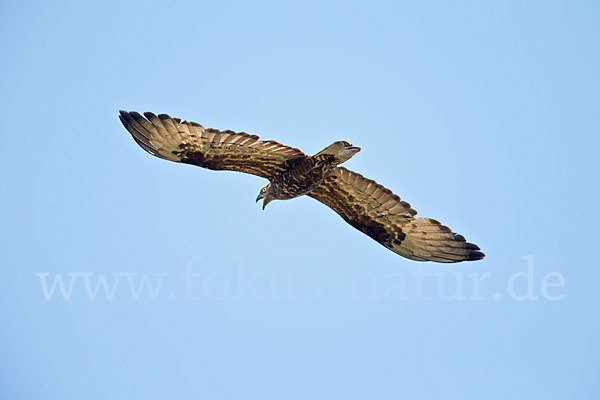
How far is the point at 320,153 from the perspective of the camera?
13000 mm

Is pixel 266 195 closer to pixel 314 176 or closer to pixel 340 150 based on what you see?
pixel 314 176

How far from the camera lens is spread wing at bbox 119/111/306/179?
13.1 metres

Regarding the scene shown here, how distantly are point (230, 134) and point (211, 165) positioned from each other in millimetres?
752

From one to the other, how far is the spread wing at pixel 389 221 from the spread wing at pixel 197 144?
1086 mm

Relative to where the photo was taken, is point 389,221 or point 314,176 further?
point 389,221

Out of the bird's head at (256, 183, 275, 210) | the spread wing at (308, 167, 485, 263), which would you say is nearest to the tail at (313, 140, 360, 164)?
the spread wing at (308, 167, 485, 263)

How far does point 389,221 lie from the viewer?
14.4m

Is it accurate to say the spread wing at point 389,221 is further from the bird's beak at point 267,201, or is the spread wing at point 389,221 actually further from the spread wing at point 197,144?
the spread wing at point 197,144

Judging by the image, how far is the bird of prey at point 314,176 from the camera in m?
13.1

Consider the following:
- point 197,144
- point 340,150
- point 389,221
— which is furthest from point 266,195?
point 389,221

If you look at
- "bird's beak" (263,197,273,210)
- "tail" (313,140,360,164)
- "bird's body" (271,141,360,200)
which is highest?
"tail" (313,140,360,164)

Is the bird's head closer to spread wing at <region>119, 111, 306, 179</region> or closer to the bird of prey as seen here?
the bird of prey

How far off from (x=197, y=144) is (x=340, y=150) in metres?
2.32

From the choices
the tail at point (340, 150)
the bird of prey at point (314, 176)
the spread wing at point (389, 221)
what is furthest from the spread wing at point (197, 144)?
the spread wing at point (389, 221)
